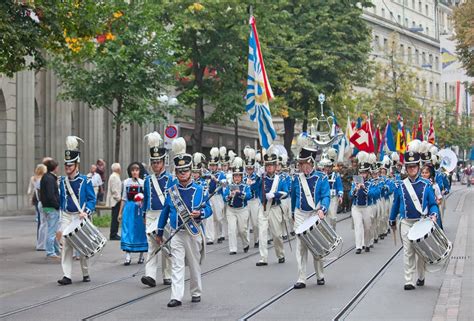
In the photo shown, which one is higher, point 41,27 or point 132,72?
point 132,72

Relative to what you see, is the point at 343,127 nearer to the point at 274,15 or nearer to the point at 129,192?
the point at 274,15

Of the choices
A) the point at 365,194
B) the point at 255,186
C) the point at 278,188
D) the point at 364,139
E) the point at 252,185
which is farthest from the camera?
the point at 364,139

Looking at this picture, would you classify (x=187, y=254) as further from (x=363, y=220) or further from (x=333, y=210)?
(x=333, y=210)

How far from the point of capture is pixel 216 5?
127 feet

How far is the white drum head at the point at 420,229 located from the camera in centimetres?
1413

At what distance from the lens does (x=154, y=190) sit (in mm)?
15578

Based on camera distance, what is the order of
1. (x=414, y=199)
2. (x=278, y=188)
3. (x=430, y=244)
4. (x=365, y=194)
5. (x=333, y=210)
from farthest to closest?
1. (x=333, y=210)
2. (x=365, y=194)
3. (x=278, y=188)
4. (x=414, y=199)
5. (x=430, y=244)

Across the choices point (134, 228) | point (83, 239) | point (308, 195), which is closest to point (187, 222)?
point (83, 239)

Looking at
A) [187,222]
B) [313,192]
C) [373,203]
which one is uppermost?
[313,192]

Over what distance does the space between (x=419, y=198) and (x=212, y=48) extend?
26259mm

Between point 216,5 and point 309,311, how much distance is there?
27348 mm

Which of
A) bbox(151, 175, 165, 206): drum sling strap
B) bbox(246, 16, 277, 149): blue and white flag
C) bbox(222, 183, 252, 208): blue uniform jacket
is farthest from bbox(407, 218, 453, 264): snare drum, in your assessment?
bbox(222, 183, 252, 208): blue uniform jacket

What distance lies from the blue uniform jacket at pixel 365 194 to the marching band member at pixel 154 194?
7350 millimetres

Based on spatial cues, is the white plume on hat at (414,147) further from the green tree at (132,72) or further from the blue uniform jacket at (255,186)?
the green tree at (132,72)
